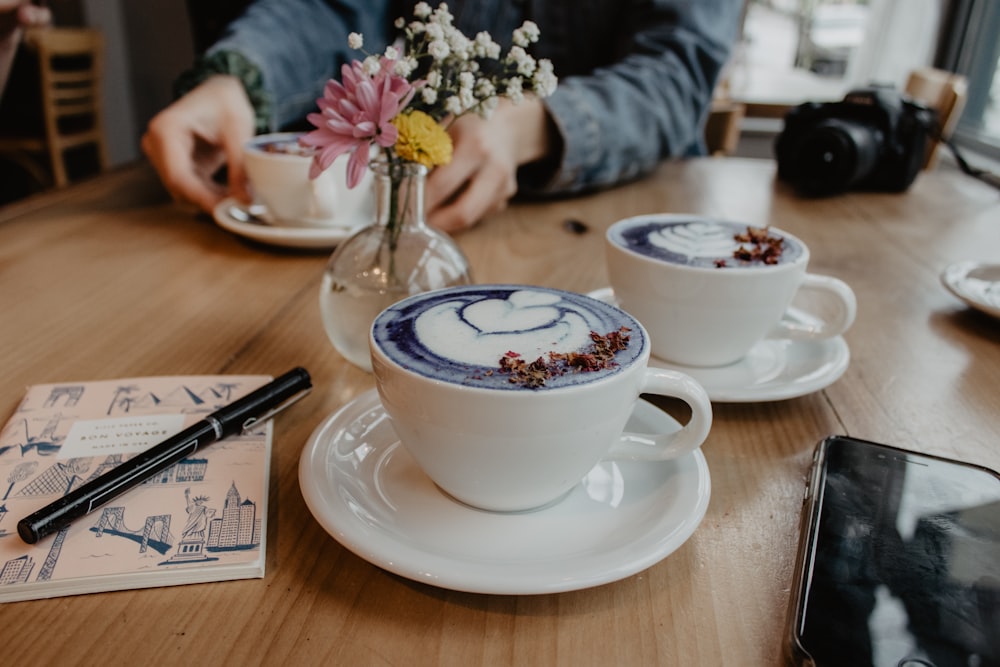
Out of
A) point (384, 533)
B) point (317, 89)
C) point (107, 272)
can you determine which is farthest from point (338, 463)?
point (317, 89)

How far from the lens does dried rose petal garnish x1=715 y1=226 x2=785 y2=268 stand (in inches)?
21.3

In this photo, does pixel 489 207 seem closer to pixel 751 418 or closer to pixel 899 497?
pixel 751 418

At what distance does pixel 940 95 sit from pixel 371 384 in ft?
5.56

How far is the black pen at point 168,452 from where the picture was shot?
36 centimetres

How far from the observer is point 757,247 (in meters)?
0.55

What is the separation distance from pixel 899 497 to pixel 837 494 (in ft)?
0.11

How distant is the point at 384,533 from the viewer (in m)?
0.36

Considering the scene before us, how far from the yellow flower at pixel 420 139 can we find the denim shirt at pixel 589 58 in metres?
0.54

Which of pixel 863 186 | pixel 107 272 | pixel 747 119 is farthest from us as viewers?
pixel 747 119

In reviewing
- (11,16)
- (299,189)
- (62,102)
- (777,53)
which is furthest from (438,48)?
(62,102)

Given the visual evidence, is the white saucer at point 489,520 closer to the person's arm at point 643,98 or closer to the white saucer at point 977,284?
the white saucer at point 977,284

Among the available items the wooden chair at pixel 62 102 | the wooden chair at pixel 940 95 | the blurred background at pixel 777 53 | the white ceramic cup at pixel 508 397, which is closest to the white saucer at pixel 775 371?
the white ceramic cup at pixel 508 397

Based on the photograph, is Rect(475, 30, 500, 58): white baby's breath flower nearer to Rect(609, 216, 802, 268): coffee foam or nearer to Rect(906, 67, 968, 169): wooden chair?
Rect(609, 216, 802, 268): coffee foam

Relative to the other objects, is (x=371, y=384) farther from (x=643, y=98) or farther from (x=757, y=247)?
(x=643, y=98)
